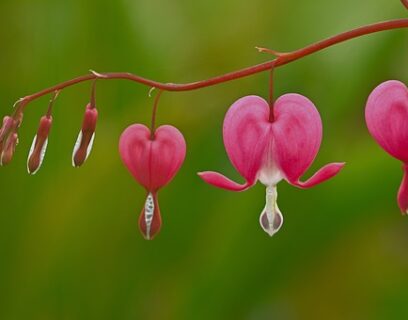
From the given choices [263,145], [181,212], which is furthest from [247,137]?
[181,212]

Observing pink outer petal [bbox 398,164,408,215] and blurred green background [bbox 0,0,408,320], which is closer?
pink outer petal [bbox 398,164,408,215]

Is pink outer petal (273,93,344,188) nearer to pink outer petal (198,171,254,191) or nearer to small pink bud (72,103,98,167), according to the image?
pink outer petal (198,171,254,191)

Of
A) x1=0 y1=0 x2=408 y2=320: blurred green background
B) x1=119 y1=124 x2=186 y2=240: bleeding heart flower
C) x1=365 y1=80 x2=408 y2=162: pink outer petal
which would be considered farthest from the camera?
x1=0 y1=0 x2=408 y2=320: blurred green background

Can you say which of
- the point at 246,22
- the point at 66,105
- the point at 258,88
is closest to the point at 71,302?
the point at 66,105

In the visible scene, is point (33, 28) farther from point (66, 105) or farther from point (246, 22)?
point (246, 22)

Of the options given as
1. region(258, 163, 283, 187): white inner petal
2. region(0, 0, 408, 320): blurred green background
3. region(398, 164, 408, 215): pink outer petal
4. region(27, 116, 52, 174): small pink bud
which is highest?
Answer: region(27, 116, 52, 174): small pink bud

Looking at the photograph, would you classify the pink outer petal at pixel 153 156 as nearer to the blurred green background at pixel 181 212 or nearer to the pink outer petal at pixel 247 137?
the pink outer petal at pixel 247 137

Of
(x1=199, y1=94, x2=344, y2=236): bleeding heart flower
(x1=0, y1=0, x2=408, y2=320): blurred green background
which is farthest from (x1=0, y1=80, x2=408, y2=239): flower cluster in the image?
(x1=0, y1=0, x2=408, y2=320): blurred green background

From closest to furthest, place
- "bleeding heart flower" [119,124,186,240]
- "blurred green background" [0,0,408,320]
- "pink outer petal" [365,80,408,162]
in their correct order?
1. "pink outer petal" [365,80,408,162]
2. "bleeding heart flower" [119,124,186,240]
3. "blurred green background" [0,0,408,320]
